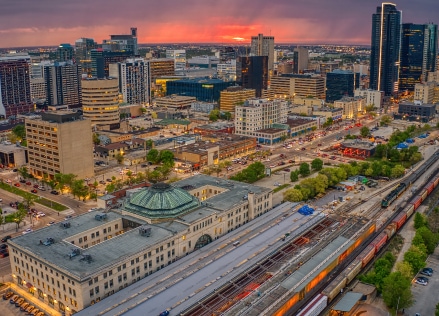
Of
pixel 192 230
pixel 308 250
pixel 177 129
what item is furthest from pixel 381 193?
pixel 177 129

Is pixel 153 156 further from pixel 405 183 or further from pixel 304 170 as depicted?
pixel 405 183

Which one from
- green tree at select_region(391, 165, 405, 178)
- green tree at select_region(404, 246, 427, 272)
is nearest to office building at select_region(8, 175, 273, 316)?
green tree at select_region(404, 246, 427, 272)

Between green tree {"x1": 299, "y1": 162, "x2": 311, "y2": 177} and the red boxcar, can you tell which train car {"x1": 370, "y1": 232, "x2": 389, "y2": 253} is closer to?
the red boxcar

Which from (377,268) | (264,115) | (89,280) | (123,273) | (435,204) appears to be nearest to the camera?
(89,280)

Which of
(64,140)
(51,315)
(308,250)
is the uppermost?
(64,140)

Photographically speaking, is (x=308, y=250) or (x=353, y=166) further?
(x=353, y=166)

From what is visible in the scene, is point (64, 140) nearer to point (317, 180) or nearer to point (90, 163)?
point (90, 163)

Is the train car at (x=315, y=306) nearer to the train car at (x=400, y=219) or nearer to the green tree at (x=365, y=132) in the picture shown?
the train car at (x=400, y=219)
